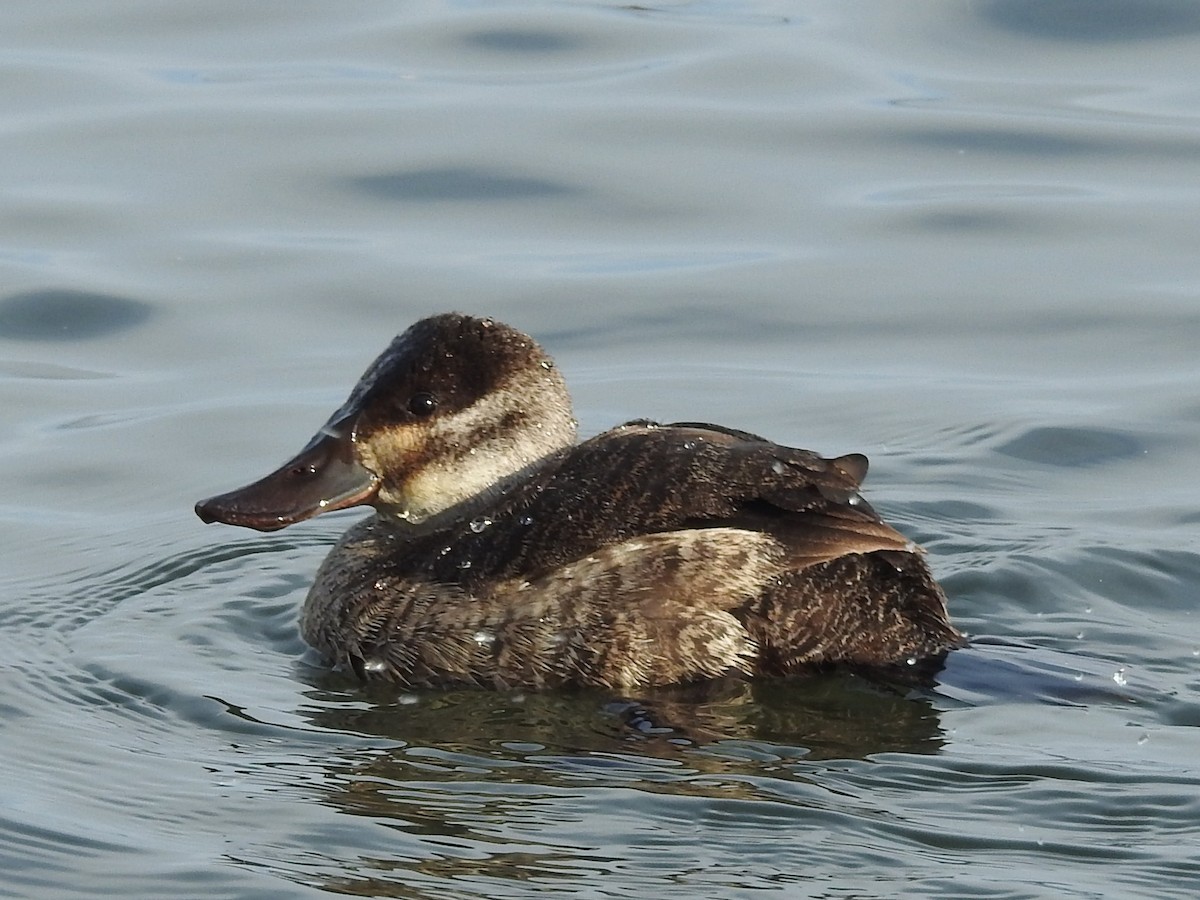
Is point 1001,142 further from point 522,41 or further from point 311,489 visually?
point 311,489

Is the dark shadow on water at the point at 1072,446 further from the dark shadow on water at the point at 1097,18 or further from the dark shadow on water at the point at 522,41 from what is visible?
the dark shadow on water at the point at 522,41

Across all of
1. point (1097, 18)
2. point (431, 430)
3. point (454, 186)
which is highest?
point (1097, 18)

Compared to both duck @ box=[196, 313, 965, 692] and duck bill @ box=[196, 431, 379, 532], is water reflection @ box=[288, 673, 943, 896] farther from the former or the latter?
duck bill @ box=[196, 431, 379, 532]

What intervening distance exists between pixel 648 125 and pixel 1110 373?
12.2ft

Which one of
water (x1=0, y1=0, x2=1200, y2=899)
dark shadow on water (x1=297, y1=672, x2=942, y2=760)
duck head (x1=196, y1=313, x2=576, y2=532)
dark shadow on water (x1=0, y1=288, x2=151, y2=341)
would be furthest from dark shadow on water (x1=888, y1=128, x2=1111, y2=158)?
dark shadow on water (x1=297, y1=672, x2=942, y2=760)

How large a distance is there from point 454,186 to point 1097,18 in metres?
4.31

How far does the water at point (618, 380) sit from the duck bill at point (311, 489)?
42 centimetres

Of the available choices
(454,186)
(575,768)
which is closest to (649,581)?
(575,768)

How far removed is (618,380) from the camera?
9102 mm

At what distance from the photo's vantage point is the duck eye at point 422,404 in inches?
253

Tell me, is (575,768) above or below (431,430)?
below

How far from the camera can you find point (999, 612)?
6.73 meters

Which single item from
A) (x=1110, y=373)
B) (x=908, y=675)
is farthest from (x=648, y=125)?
(x=908, y=675)

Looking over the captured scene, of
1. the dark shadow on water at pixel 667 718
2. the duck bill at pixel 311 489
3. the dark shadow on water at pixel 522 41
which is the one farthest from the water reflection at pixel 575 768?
the dark shadow on water at pixel 522 41
